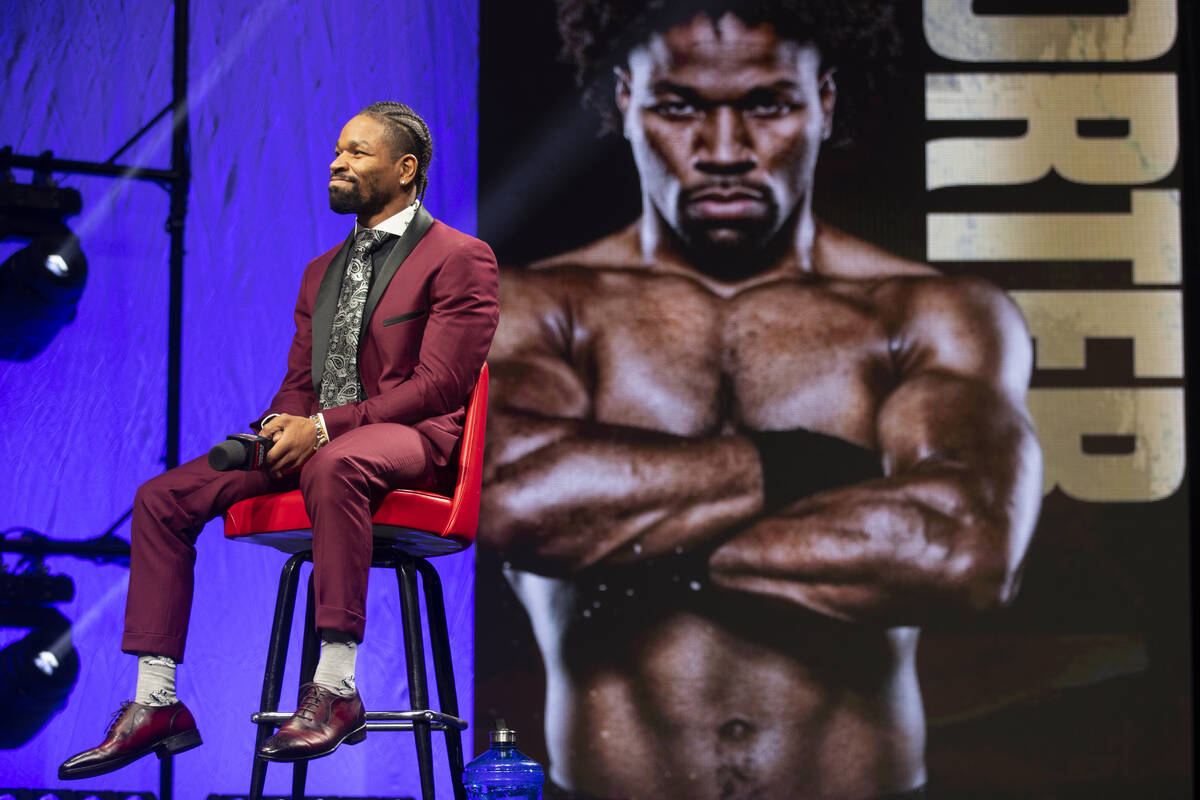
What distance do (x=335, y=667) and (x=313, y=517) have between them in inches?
9.7

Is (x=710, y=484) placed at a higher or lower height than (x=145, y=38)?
lower

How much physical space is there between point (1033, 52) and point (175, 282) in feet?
7.73

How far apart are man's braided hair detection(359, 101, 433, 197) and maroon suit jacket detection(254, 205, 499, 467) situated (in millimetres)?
98

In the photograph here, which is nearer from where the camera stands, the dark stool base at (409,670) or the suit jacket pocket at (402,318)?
the dark stool base at (409,670)

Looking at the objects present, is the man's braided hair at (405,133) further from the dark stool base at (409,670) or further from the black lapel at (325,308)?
the dark stool base at (409,670)

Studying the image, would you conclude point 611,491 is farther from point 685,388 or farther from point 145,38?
point 145,38

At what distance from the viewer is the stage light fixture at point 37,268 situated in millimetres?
3332

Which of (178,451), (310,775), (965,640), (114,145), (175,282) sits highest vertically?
(114,145)

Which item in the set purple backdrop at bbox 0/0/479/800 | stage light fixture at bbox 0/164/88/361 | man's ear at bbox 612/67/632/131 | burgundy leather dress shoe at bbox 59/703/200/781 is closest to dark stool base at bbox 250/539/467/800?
burgundy leather dress shoe at bbox 59/703/200/781

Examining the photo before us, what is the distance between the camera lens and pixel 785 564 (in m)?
3.39

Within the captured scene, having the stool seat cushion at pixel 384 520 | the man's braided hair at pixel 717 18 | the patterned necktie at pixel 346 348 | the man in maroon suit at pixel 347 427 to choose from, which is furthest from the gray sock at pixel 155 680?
the man's braided hair at pixel 717 18

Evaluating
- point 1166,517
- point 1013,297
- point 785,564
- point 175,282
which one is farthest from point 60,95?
point 1166,517

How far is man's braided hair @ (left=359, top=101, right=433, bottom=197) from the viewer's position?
2.61 meters

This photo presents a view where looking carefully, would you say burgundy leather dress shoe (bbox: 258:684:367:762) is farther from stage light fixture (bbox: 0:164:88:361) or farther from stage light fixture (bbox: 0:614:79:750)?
stage light fixture (bbox: 0:164:88:361)
